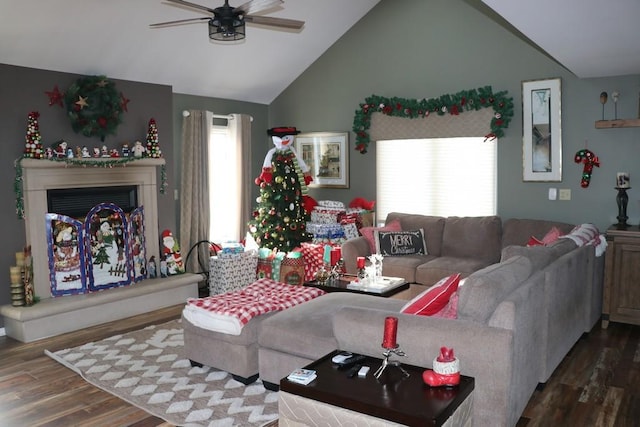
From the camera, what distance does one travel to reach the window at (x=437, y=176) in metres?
6.30

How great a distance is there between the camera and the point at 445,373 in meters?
2.47

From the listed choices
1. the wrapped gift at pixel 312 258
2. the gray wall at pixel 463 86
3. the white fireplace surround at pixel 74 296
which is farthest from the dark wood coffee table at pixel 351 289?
the gray wall at pixel 463 86

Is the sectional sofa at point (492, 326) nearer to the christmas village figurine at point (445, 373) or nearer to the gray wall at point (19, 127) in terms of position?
the christmas village figurine at point (445, 373)

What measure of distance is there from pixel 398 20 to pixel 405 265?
311cm

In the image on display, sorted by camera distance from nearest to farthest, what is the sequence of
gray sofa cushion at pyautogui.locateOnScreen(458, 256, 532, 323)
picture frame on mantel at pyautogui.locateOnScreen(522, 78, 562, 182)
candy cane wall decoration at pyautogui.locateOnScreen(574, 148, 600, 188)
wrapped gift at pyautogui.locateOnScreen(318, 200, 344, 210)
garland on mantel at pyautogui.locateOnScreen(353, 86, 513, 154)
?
gray sofa cushion at pyautogui.locateOnScreen(458, 256, 532, 323), candy cane wall decoration at pyautogui.locateOnScreen(574, 148, 600, 188), picture frame on mantel at pyautogui.locateOnScreen(522, 78, 562, 182), garland on mantel at pyautogui.locateOnScreen(353, 86, 513, 154), wrapped gift at pyautogui.locateOnScreen(318, 200, 344, 210)

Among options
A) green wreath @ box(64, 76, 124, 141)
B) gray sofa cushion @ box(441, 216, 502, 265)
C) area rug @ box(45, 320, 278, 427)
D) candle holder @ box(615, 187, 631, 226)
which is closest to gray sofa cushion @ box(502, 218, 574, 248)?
gray sofa cushion @ box(441, 216, 502, 265)

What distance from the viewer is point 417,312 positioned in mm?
3084

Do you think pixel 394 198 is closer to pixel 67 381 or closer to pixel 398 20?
pixel 398 20

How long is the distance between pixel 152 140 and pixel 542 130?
425 centimetres

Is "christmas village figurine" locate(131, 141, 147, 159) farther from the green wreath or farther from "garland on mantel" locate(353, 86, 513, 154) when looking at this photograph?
"garland on mantel" locate(353, 86, 513, 154)

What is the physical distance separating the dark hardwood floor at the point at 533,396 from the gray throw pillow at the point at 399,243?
1983 millimetres

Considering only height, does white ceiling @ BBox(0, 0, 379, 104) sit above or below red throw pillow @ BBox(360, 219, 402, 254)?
above

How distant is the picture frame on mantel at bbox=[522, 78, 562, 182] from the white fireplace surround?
4017mm

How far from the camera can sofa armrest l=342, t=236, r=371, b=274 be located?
590 centimetres
